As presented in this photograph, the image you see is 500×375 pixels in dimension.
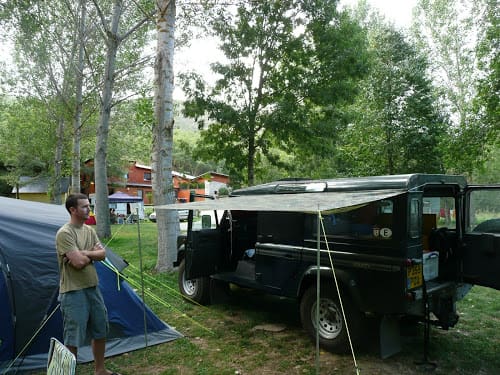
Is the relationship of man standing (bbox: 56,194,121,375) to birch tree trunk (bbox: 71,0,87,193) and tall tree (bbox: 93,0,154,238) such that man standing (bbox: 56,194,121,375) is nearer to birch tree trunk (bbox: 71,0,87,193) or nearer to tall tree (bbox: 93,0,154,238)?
tall tree (bbox: 93,0,154,238)

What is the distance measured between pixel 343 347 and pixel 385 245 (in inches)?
52.3

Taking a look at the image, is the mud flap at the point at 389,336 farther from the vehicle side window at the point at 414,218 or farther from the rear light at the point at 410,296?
the vehicle side window at the point at 414,218

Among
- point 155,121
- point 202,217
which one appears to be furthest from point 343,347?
point 155,121

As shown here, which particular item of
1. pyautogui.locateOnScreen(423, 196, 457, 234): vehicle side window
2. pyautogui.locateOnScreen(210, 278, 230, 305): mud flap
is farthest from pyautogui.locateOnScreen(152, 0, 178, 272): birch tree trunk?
pyautogui.locateOnScreen(423, 196, 457, 234): vehicle side window

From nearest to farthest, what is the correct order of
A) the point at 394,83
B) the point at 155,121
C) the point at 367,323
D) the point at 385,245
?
the point at 385,245 < the point at 367,323 < the point at 155,121 < the point at 394,83

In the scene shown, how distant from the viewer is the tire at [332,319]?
4375mm

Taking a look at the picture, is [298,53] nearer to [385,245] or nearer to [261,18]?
[261,18]

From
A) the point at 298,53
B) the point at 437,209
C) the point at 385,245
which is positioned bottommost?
the point at 385,245

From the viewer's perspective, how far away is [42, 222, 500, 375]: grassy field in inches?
166

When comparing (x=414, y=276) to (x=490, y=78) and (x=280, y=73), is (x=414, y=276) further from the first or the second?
(x=490, y=78)

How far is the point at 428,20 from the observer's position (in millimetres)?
23750

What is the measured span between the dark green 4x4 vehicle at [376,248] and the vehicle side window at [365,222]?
0.01 metres

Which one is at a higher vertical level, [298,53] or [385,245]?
[298,53]

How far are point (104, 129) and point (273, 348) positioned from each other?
37.6 ft
